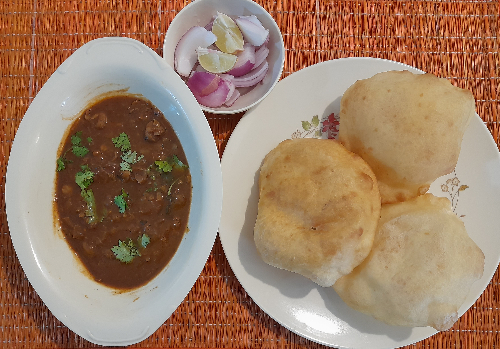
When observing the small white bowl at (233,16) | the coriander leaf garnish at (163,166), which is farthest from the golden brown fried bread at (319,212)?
the coriander leaf garnish at (163,166)

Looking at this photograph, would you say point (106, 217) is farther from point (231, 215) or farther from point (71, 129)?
point (231, 215)

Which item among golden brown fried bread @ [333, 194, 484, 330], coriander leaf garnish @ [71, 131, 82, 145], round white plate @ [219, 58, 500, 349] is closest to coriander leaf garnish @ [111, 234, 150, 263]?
round white plate @ [219, 58, 500, 349]

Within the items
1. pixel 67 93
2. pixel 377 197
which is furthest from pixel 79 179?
pixel 377 197

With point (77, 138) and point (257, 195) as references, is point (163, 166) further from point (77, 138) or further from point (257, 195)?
point (257, 195)

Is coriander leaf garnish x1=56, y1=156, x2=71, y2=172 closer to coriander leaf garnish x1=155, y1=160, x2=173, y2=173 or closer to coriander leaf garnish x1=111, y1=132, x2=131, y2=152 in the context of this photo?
coriander leaf garnish x1=111, y1=132, x2=131, y2=152

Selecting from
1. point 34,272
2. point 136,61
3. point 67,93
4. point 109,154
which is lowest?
point 34,272

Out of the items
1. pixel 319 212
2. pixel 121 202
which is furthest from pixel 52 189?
pixel 319 212

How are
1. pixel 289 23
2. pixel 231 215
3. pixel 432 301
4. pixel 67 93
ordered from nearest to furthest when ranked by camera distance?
1. pixel 432 301
2. pixel 67 93
3. pixel 231 215
4. pixel 289 23

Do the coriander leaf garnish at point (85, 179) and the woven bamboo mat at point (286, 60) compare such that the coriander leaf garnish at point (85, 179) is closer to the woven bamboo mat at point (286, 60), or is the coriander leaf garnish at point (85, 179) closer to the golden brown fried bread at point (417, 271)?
the woven bamboo mat at point (286, 60)
